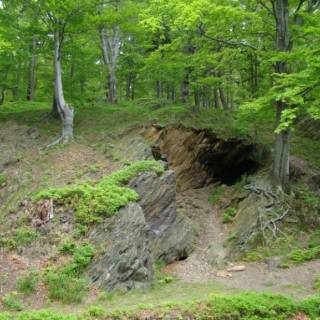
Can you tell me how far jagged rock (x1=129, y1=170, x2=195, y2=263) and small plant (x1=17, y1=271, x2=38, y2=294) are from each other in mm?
4334

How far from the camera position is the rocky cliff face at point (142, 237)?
11250mm

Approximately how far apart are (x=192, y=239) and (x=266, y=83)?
1018 cm

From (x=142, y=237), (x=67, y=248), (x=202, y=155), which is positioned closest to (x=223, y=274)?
(x=142, y=237)

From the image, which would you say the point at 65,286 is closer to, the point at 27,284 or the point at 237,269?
the point at 27,284

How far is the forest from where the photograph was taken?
1054cm

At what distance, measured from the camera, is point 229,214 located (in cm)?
1650

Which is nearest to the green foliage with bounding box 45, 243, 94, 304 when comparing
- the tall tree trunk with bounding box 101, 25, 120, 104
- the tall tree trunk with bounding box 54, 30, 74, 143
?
the tall tree trunk with bounding box 54, 30, 74, 143

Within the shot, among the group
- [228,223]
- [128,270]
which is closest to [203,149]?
[228,223]

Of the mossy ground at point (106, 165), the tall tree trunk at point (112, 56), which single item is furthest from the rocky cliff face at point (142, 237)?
the tall tree trunk at point (112, 56)

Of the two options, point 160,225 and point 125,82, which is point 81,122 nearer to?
point 160,225

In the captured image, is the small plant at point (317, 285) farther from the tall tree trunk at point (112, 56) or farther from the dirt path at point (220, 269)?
the tall tree trunk at point (112, 56)

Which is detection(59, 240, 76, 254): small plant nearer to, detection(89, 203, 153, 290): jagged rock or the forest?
the forest

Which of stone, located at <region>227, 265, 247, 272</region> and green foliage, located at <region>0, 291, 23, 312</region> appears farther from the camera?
stone, located at <region>227, 265, 247, 272</region>

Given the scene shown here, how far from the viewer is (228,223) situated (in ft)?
53.4
